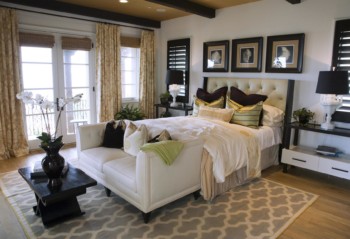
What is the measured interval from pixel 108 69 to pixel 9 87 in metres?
1.83

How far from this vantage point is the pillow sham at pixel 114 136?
137 inches

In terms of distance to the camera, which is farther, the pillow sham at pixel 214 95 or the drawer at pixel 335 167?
the pillow sham at pixel 214 95

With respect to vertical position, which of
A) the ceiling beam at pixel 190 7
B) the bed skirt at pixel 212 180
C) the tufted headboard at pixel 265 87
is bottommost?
the bed skirt at pixel 212 180

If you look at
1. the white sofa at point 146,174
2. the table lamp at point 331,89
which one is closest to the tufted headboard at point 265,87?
the table lamp at point 331,89

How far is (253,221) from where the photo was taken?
262 centimetres

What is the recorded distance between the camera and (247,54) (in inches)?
181

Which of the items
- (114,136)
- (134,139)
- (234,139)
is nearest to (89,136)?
(114,136)

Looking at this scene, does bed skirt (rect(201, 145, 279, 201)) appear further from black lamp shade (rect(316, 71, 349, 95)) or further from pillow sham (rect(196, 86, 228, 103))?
pillow sham (rect(196, 86, 228, 103))

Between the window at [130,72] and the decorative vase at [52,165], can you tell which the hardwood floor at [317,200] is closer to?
the decorative vase at [52,165]

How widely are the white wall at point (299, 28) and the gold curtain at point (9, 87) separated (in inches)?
133

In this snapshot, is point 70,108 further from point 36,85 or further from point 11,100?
point 11,100

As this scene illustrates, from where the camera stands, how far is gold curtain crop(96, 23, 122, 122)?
5293 mm

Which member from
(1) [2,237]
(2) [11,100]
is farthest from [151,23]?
(1) [2,237]

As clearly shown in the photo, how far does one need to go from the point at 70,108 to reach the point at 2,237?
3.25m
